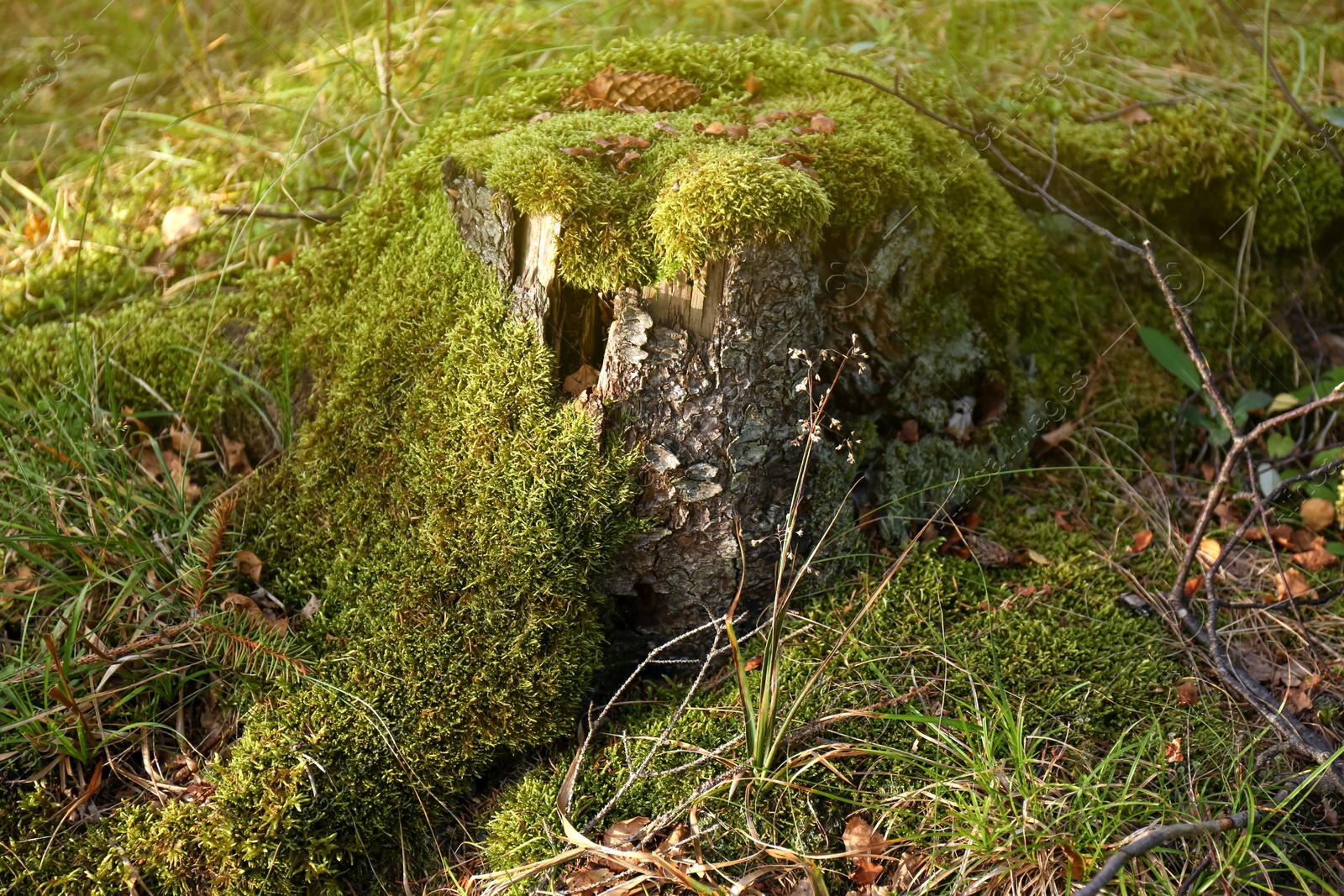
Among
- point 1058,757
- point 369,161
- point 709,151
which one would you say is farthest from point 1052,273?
point 369,161

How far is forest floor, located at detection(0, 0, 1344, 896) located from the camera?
1.99 meters

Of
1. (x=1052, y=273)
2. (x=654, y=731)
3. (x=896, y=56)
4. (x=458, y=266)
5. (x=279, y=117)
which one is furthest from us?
(x=279, y=117)

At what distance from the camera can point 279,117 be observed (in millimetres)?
3816

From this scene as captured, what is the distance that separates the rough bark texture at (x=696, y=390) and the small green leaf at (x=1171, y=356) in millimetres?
1416

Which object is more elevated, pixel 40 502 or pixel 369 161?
pixel 369 161

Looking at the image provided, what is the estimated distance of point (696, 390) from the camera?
2.30 meters

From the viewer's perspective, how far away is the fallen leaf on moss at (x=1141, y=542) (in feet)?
8.98

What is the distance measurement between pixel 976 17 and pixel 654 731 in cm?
351

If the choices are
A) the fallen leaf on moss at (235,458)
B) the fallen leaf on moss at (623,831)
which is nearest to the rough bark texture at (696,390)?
the fallen leaf on moss at (623,831)

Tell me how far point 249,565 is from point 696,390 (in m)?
1.38

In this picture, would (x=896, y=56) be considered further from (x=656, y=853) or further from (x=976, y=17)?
(x=656, y=853)

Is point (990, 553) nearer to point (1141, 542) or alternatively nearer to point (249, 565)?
point (1141, 542)

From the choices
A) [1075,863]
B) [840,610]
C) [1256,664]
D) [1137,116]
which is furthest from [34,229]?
[1256,664]

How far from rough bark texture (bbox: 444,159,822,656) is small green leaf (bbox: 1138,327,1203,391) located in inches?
55.7
